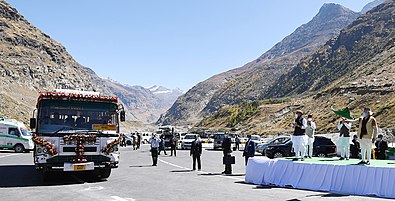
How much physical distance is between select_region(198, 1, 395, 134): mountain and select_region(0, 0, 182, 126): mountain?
155 ft

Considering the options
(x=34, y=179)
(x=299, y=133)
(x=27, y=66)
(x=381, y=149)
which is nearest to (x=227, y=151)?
(x=299, y=133)

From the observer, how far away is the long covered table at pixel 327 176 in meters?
11.3

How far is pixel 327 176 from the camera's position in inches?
493

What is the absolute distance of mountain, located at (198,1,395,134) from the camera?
71.4 meters

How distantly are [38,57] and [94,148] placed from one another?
401ft

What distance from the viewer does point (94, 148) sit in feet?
44.9

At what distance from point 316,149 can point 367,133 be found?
12.9 meters

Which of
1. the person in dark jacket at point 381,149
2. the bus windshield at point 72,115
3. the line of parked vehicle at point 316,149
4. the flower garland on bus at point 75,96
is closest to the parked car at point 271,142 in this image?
the line of parked vehicle at point 316,149

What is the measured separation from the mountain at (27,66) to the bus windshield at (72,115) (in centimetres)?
7079

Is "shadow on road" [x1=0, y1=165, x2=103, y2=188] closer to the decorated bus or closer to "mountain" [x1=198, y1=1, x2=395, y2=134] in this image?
the decorated bus

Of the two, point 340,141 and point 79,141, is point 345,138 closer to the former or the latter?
point 340,141

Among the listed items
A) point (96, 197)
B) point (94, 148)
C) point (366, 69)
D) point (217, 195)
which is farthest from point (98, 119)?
point (366, 69)

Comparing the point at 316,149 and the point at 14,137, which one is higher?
the point at 14,137

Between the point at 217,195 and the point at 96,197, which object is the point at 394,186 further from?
the point at 96,197
